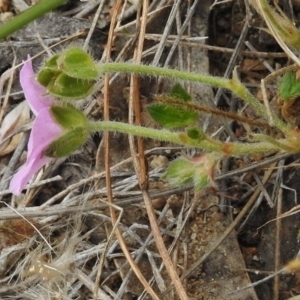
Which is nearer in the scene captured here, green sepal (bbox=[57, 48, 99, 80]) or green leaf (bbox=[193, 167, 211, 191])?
green sepal (bbox=[57, 48, 99, 80])

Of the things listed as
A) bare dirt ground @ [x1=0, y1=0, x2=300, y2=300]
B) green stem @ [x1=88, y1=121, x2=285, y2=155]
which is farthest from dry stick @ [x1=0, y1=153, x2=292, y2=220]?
green stem @ [x1=88, y1=121, x2=285, y2=155]

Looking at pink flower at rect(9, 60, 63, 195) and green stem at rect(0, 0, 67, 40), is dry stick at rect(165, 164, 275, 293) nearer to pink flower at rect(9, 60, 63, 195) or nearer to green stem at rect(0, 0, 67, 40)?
pink flower at rect(9, 60, 63, 195)

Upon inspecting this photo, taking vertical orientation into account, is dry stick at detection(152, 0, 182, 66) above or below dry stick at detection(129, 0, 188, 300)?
above

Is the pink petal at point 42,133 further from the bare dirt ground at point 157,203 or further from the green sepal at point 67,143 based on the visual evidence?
the bare dirt ground at point 157,203

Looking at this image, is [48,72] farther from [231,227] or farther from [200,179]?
[231,227]

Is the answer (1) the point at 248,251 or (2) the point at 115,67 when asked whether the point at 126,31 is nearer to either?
(2) the point at 115,67

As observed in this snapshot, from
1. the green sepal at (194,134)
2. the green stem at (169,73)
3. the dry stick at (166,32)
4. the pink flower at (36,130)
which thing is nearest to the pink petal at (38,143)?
the pink flower at (36,130)

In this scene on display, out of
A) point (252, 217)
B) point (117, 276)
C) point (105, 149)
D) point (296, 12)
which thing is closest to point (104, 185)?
point (105, 149)
